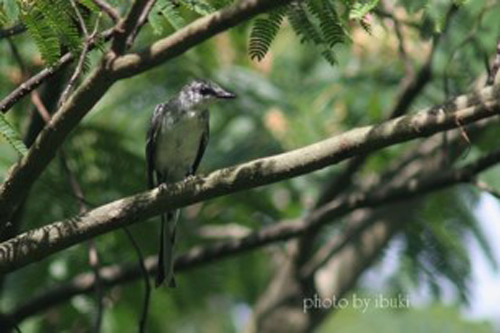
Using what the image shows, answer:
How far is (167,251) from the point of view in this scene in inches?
236

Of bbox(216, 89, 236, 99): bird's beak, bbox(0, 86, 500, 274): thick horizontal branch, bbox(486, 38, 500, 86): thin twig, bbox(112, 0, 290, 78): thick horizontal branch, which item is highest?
bbox(112, 0, 290, 78): thick horizontal branch

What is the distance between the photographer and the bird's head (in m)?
6.26

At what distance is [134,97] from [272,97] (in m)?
1.03

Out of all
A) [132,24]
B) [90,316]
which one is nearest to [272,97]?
[90,316]

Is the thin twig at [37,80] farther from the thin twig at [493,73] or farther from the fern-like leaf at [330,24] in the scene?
the thin twig at [493,73]

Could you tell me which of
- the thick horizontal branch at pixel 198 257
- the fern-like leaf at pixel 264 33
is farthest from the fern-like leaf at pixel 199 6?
the thick horizontal branch at pixel 198 257

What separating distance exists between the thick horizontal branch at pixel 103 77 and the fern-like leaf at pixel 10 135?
0.04 metres

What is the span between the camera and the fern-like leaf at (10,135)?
3.59 metres

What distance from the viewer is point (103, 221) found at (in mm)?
3729

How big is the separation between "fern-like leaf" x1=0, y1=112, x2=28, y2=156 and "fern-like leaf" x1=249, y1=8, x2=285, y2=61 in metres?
0.94

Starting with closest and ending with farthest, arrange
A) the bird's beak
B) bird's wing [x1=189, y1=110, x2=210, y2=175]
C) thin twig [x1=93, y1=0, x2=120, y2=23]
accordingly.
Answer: thin twig [x1=93, y1=0, x2=120, y2=23]
the bird's beak
bird's wing [x1=189, y1=110, x2=210, y2=175]

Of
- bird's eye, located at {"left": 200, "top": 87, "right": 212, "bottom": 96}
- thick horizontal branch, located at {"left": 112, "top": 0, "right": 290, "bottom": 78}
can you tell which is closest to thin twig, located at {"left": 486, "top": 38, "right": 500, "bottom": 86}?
thick horizontal branch, located at {"left": 112, "top": 0, "right": 290, "bottom": 78}

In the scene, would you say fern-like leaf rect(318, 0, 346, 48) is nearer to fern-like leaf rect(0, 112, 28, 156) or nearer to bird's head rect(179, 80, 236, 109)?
fern-like leaf rect(0, 112, 28, 156)

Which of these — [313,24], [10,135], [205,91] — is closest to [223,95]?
[205,91]
